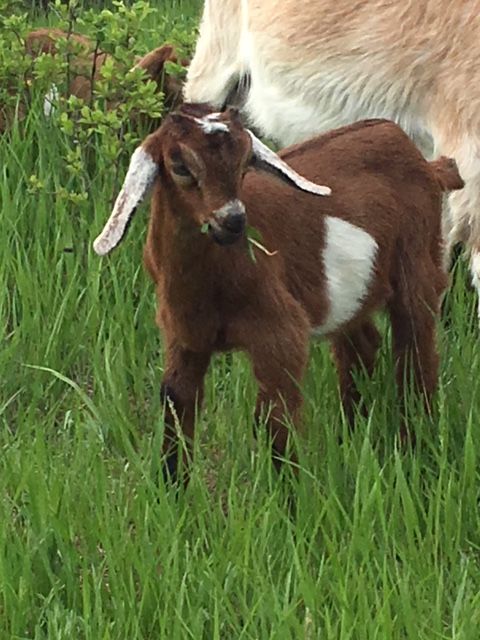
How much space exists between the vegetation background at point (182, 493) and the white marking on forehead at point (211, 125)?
0.62m

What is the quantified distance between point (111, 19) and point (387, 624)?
2.12 meters

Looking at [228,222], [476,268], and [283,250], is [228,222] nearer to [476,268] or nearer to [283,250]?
[283,250]

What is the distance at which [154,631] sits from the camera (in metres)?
2.23

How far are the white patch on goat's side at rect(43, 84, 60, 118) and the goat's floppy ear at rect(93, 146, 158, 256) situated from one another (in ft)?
6.15

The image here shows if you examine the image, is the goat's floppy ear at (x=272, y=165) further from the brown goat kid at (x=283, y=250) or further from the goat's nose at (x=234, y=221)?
the goat's nose at (x=234, y=221)

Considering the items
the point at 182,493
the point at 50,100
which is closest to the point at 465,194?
the point at 182,493

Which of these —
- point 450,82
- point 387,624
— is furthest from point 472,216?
point 387,624

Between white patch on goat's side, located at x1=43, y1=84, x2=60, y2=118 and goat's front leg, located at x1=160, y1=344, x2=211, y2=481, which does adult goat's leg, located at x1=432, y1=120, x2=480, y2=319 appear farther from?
white patch on goat's side, located at x1=43, y1=84, x2=60, y2=118

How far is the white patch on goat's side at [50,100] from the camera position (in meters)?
4.14

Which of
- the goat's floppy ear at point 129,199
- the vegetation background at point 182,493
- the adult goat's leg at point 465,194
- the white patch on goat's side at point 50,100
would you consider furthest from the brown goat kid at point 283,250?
the white patch on goat's side at point 50,100

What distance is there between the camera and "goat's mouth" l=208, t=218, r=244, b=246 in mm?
2182

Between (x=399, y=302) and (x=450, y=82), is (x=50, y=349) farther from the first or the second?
(x=450, y=82)

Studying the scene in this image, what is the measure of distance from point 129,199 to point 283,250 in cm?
43

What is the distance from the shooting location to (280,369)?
250 centimetres
